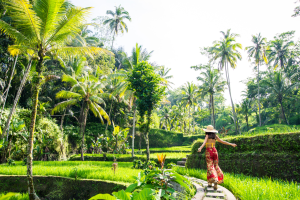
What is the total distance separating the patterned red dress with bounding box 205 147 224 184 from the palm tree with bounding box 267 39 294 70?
35358mm

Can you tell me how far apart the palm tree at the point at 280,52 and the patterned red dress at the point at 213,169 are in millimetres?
35358

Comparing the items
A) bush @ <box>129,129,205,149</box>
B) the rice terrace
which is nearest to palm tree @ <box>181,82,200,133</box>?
the rice terrace

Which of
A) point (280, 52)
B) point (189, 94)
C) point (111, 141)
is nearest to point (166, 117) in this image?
point (189, 94)

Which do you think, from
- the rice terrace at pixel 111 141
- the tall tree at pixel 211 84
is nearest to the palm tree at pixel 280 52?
the rice terrace at pixel 111 141

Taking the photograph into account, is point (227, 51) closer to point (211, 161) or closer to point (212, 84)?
point (212, 84)

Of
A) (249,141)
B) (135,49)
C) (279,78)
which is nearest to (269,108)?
(279,78)

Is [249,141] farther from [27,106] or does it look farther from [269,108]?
[269,108]

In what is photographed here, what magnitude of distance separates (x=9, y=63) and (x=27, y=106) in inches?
193

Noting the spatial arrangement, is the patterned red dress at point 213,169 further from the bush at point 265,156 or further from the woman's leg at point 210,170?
the bush at point 265,156

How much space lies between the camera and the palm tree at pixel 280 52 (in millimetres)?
31953

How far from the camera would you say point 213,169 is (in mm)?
4680

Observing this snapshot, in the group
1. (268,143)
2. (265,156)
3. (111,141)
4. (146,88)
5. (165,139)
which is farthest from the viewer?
(165,139)

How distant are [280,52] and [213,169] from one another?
3656 centimetres

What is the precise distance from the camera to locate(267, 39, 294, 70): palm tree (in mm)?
31953
